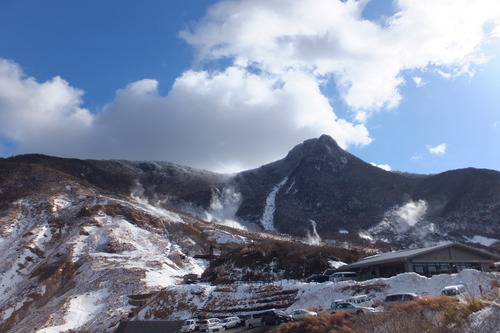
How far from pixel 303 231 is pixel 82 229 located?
76873 millimetres

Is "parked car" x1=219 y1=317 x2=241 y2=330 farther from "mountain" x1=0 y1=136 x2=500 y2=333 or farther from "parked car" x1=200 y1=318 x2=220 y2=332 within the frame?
"mountain" x1=0 y1=136 x2=500 y2=333

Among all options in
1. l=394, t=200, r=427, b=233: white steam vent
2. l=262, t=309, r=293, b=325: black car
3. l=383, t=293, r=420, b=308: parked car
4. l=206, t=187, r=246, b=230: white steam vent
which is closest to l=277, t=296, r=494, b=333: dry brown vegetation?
l=383, t=293, r=420, b=308: parked car

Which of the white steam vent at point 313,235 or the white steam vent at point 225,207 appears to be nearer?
Answer: the white steam vent at point 313,235

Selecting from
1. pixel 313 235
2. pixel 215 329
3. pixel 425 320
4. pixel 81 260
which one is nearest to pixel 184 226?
pixel 81 260

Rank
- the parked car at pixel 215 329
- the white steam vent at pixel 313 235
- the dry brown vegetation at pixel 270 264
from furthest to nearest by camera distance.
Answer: the white steam vent at pixel 313 235
the dry brown vegetation at pixel 270 264
the parked car at pixel 215 329

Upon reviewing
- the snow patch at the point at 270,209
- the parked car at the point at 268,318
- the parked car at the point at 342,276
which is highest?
the snow patch at the point at 270,209

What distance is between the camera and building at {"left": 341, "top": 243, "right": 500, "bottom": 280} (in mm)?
37125

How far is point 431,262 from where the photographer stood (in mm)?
37844

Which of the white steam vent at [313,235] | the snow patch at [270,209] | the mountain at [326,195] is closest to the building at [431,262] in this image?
the mountain at [326,195]

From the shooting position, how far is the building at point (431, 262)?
3712 centimetres

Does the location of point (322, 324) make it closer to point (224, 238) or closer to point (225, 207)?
point (224, 238)

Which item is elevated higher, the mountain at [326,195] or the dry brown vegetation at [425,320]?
the mountain at [326,195]

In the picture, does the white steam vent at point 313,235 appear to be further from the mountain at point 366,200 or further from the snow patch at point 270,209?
the snow patch at point 270,209

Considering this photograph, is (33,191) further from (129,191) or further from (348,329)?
(348,329)
